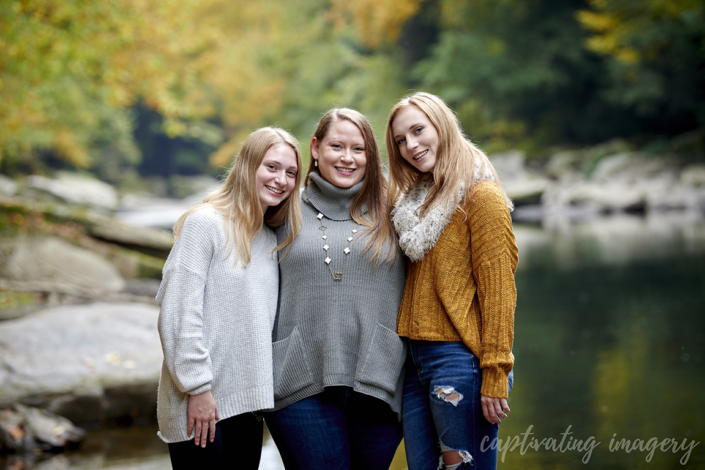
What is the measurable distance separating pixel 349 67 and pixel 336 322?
92.4ft

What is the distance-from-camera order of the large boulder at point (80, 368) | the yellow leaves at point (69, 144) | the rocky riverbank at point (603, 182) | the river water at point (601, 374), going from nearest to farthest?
the river water at point (601, 374)
the large boulder at point (80, 368)
the rocky riverbank at point (603, 182)
the yellow leaves at point (69, 144)

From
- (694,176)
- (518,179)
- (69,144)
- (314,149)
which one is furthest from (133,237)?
(69,144)

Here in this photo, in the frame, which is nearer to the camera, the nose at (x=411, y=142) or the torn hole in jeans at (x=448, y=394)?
the torn hole in jeans at (x=448, y=394)

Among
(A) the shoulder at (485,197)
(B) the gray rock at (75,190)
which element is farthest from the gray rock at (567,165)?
(A) the shoulder at (485,197)

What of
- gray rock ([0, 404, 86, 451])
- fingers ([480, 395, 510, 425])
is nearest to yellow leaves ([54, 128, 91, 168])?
gray rock ([0, 404, 86, 451])

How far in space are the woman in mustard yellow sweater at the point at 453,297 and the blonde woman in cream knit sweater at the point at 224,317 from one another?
49 cm

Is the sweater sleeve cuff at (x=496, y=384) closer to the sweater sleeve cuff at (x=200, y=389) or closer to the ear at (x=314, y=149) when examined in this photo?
the sweater sleeve cuff at (x=200, y=389)

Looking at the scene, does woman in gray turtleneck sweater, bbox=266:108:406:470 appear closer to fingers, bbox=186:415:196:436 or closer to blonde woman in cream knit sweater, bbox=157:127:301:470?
blonde woman in cream knit sweater, bbox=157:127:301:470

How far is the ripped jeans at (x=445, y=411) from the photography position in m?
2.17

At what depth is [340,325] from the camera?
2.29 metres

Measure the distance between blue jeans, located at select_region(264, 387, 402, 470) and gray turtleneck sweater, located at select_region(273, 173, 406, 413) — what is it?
5 centimetres

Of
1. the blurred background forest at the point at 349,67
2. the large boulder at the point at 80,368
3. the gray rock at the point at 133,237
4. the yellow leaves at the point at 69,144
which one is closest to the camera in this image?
the large boulder at the point at 80,368

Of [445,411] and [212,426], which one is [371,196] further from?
[212,426]

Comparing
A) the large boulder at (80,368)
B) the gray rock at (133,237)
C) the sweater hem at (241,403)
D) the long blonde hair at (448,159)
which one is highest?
the long blonde hair at (448,159)
